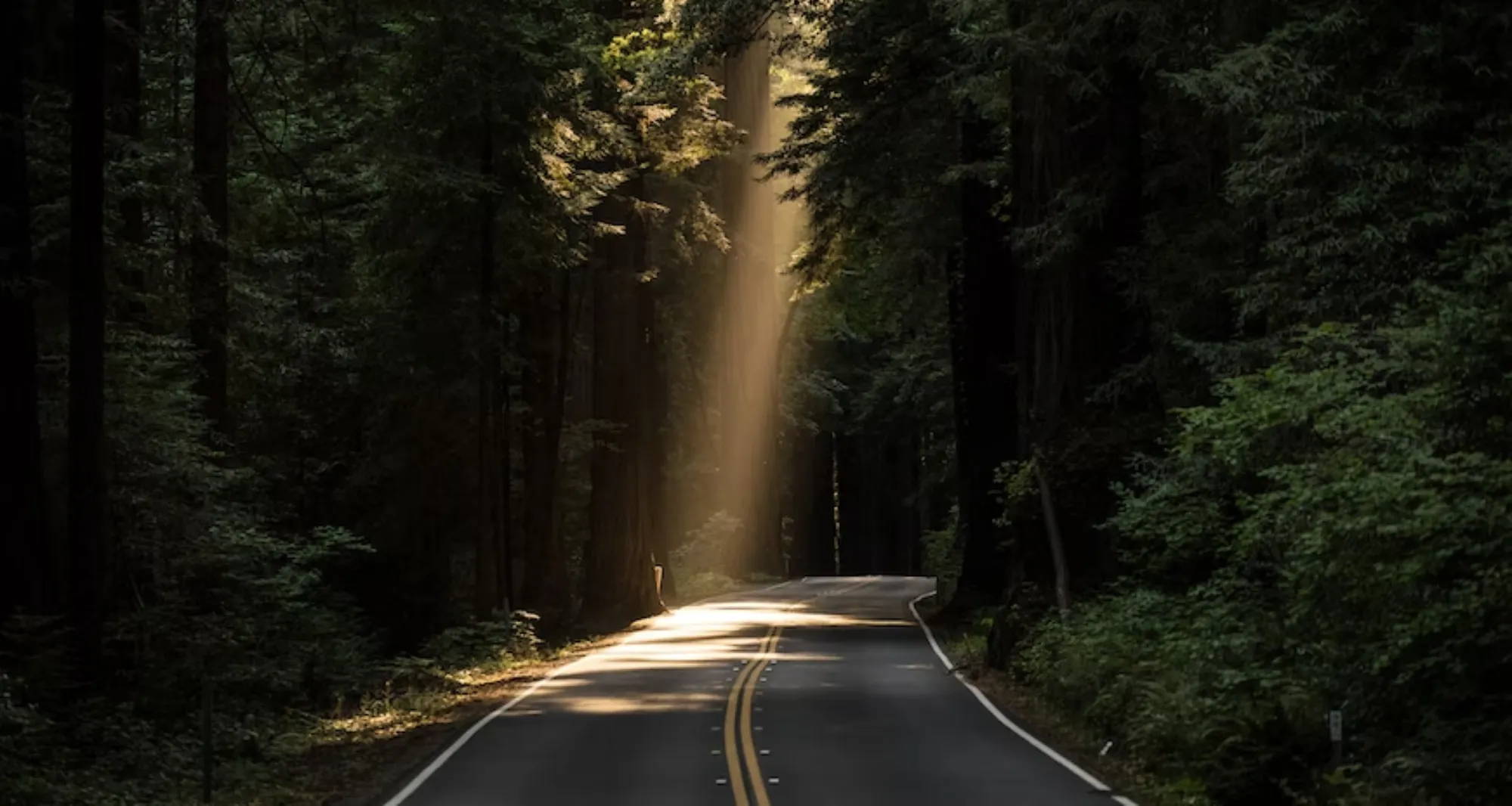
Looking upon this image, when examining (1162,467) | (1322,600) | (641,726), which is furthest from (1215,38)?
(641,726)

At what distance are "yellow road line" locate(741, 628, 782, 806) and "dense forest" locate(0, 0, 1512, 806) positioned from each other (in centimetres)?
359

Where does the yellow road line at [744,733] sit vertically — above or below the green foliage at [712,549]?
below

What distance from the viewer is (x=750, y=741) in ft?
65.1

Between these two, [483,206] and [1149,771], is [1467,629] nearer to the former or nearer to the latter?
[1149,771]

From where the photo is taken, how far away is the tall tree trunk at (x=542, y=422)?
3734cm

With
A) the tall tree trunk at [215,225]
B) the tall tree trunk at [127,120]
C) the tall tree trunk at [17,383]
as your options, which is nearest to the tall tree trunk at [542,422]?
the tall tree trunk at [215,225]

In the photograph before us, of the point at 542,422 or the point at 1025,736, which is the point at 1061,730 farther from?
the point at 542,422

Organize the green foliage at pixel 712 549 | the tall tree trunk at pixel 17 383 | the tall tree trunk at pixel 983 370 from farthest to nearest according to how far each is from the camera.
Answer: the green foliage at pixel 712 549 < the tall tree trunk at pixel 983 370 < the tall tree trunk at pixel 17 383

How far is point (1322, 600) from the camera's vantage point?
594 inches

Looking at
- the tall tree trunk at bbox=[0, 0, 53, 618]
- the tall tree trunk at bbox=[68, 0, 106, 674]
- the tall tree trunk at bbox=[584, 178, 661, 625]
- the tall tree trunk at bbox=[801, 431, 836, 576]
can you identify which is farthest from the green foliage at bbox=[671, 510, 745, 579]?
the tall tree trunk at bbox=[0, 0, 53, 618]

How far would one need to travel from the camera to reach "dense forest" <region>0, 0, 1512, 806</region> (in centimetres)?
Answer: 1504

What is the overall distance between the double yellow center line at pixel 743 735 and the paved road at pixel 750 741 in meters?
0.04

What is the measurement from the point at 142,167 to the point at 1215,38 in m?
12.6

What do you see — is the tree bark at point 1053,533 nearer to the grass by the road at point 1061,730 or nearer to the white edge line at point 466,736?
the grass by the road at point 1061,730
